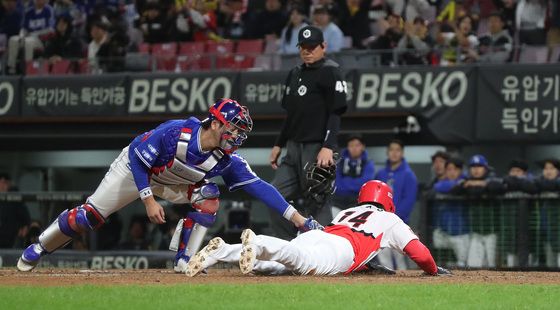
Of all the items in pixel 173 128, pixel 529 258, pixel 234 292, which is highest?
pixel 173 128

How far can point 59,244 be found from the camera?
9828 millimetres

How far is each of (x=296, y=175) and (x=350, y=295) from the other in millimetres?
3052

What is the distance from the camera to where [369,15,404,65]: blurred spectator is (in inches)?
658

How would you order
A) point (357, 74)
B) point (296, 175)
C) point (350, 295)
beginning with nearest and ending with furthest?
point (350, 295), point (296, 175), point (357, 74)

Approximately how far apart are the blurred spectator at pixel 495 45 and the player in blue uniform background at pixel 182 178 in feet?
23.5

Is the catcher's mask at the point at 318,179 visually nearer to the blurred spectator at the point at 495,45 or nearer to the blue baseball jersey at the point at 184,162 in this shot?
the blue baseball jersey at the point at 184,162

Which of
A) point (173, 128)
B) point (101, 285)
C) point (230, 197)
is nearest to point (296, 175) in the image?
point (173, 128)

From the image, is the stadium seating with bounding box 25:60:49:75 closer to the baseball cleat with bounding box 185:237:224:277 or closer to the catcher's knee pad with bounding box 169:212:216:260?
the catcher's knee pad with bounding box 169:212:216:260

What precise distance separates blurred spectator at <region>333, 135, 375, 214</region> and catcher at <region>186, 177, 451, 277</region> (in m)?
4.28

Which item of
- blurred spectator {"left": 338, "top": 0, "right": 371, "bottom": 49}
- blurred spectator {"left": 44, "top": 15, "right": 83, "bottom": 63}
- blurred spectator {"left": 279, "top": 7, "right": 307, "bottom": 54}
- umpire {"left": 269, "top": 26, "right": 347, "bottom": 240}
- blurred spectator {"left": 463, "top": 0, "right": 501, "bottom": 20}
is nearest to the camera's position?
umpire {"left": 269, "top": 26, "right": 347, "bottom": 240}

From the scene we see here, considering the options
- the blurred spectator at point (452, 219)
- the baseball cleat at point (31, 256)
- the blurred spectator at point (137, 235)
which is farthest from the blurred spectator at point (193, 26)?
the baseball cleat at point (31, 256)

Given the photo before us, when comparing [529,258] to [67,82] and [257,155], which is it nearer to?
[257,155]

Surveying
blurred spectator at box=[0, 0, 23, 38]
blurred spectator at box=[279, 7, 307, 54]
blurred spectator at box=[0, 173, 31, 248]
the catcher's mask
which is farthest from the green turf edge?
blurred spectator at box=[0, 0, 23, 38]

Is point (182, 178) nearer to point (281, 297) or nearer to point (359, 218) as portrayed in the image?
point (359, 218)
